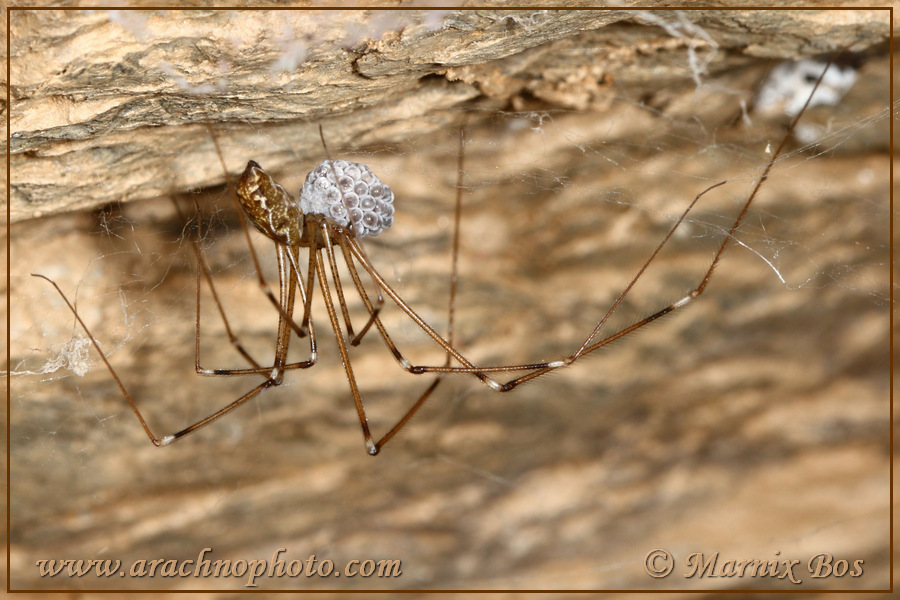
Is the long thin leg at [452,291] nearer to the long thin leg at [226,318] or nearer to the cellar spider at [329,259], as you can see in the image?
the cellar spider at [329,259]

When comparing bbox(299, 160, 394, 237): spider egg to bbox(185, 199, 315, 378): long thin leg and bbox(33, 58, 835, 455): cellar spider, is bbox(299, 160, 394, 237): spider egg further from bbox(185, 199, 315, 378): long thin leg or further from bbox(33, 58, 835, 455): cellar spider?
bbox(185, 199, 315, 378): long thin leg

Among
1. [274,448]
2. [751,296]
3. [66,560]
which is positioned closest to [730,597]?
[751,296]

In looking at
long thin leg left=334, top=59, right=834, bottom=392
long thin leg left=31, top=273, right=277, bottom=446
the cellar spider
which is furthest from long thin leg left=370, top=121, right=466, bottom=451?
long thin leg left=31, top=273, right=277, bottom=446

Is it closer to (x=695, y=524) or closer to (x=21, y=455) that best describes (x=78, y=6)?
(x=21, y=455)

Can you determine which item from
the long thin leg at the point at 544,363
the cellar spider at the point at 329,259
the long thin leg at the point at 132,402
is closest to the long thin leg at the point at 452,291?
the cellar spider at the point at 329,259

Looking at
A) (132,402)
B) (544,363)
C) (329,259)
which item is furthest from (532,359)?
(132,402)

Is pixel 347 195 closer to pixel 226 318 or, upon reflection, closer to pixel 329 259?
pixel 329 259

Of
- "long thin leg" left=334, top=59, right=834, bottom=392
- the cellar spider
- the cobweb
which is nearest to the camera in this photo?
the cellar spider
